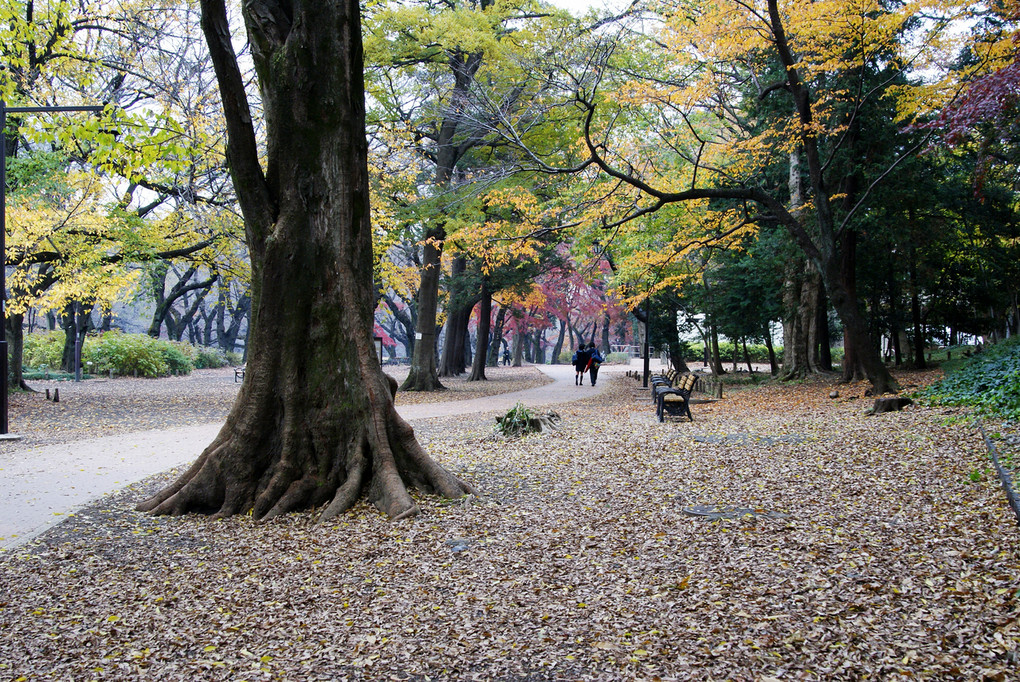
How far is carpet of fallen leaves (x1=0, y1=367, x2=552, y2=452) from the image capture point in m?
12.5

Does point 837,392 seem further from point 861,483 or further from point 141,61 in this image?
point 141,61

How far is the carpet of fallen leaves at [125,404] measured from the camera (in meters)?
12.5

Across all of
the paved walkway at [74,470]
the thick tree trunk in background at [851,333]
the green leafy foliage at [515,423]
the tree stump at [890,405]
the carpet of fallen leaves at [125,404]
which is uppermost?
the thick tree trunk in background at [851,333]

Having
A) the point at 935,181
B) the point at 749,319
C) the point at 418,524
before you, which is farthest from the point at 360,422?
the point at 749,319

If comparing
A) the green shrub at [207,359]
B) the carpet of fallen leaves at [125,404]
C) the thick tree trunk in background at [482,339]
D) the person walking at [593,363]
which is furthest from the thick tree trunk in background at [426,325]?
the green shrub at [207,359]

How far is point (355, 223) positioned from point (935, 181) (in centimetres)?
1428

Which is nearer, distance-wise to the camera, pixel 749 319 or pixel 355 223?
pixel 355 223

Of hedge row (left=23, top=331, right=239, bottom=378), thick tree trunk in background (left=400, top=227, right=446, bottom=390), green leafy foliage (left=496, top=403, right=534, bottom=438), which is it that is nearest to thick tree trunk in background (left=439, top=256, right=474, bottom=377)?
thick tree trunk in background (left=400, top=227, right=446, bottom=390)

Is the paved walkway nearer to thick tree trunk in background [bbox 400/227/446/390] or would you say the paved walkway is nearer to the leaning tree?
the leaning tree

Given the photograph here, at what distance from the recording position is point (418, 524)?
562 cm

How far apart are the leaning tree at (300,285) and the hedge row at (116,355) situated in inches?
940

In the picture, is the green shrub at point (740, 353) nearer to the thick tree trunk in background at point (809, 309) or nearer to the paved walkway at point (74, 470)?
the thick tree trunk in background at point (809, 309)

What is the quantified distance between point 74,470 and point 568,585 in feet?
23.0

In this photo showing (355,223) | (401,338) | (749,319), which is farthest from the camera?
(401,338)
